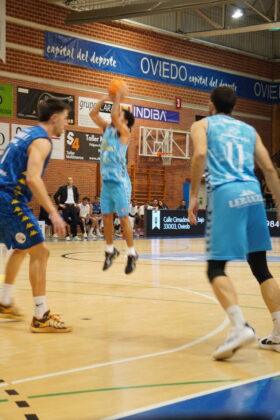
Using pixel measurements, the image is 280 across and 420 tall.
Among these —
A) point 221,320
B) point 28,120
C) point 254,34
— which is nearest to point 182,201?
point 28,120

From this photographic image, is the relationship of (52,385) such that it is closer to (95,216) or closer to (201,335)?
(201,335)

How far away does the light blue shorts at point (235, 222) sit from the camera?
429cm

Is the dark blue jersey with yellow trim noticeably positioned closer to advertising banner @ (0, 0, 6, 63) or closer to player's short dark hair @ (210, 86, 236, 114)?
player's short dark hair @ (210, 86, 236, 114)

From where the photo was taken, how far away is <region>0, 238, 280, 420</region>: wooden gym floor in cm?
332

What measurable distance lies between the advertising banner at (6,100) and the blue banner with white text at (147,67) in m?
1.94

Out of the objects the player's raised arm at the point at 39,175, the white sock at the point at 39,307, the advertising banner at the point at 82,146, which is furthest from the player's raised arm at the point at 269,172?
the advertising banner at the point at 82,146

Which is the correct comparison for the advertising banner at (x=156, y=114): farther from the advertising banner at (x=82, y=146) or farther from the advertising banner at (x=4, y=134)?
the advertising banner at (x=4, y=134)

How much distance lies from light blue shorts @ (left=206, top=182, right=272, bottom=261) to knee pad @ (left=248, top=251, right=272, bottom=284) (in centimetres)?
12

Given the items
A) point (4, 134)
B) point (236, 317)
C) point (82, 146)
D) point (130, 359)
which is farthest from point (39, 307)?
point (82, 146)

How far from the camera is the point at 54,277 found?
29.5ft

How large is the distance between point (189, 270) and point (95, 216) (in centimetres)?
1304

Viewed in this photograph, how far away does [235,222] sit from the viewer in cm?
432

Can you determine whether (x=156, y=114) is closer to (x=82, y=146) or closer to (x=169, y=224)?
(x=82, y=146)

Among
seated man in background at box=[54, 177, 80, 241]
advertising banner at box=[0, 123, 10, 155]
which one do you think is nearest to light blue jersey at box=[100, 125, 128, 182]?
seated man in background at box=[54, 177, 80, 241]
